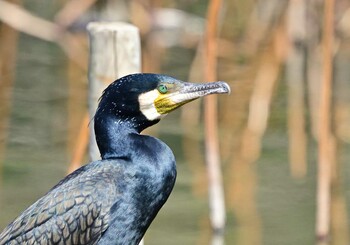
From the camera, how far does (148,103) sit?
4664mm

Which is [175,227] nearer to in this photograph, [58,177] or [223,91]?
[58,177]

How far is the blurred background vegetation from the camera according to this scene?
26.1ft

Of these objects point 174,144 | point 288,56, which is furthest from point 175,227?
point 288,56

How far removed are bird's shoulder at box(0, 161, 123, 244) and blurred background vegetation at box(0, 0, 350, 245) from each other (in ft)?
6.13

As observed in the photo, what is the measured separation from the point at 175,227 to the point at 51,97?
405 centimetres

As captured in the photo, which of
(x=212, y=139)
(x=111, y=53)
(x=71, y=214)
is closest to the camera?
(x=71, y=214)

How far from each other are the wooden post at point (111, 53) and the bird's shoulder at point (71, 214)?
3.15ft

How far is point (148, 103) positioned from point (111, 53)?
82 centimetres

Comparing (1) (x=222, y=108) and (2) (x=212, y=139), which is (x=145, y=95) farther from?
(1) (x=222, y=108)

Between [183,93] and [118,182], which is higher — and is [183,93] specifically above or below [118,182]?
above

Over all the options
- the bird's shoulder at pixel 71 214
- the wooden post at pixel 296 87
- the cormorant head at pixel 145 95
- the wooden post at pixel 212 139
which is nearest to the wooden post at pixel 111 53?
the cormorant head at pixel 145 95

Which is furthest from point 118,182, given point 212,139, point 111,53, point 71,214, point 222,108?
point 222,108

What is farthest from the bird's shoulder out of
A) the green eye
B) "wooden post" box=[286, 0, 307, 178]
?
"wooden post" box=[286, 0, 307, 178]

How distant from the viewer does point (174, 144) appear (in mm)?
9656
